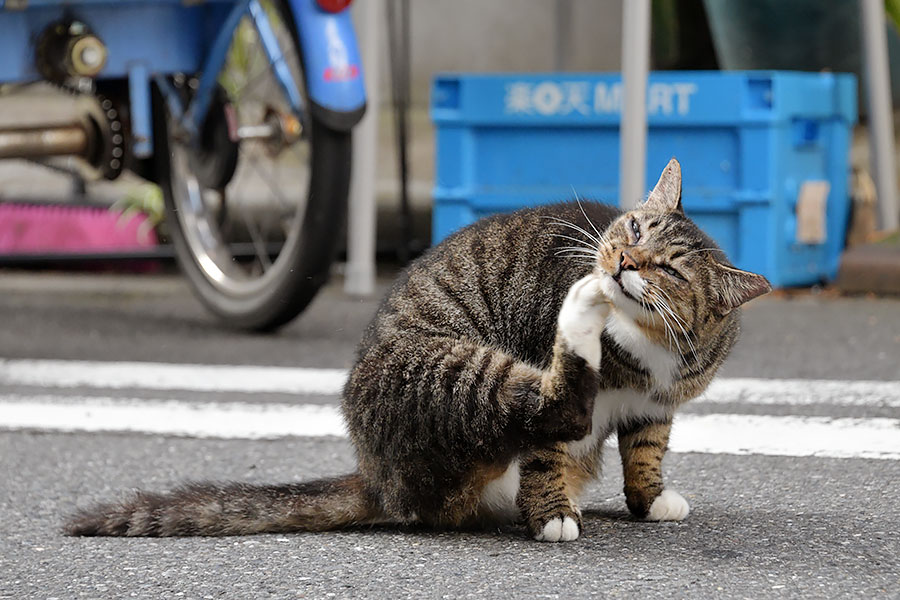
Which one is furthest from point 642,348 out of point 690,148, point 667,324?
point 690,148

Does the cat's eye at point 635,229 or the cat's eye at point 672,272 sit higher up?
the cat's eye at point 635,229

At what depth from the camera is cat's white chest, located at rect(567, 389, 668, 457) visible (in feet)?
7.52

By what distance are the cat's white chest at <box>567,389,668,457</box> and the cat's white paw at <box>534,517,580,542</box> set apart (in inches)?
5.0

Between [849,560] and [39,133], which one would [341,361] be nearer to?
[39,133]

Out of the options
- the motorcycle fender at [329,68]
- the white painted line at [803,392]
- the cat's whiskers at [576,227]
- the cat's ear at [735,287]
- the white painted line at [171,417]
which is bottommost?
the white painted line at [171,417]

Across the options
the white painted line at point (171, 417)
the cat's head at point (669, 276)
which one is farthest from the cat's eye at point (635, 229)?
the white painted line at point (171, 417)

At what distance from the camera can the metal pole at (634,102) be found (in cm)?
498

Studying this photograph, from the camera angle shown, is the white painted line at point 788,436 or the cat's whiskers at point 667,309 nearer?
the cat's whiskers at point 667,309

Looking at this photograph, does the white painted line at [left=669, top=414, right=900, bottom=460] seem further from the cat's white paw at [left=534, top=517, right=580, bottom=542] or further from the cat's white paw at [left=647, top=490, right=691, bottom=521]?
the cat's white paw at [left=534, top=517, right=580, bottom=542]

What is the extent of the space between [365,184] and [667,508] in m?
3.35

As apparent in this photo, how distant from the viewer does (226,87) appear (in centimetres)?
471

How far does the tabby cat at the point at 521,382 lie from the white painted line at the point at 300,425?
693 mm

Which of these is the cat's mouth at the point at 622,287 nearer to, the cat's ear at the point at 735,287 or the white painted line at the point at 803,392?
the cat's ear at the point at 735,287

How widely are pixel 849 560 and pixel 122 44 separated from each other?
10.3 ft
